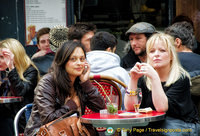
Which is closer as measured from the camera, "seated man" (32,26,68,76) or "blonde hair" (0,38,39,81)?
"blonde hair" (0,38,39,81)

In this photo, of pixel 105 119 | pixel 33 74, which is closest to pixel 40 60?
pixel 33 74

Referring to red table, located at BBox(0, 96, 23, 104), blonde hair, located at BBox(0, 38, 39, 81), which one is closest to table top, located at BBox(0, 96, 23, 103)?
red table, located at BBox(0, 96, 23, 104)

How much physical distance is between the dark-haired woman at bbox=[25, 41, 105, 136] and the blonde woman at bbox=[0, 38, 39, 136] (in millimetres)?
1309

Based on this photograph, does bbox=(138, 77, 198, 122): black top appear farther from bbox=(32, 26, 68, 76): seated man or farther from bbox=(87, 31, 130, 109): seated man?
bbox=(32, 26, 68, 76): seated man

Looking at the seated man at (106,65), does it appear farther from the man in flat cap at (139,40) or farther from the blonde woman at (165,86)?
the man in flat cap at (139,40)

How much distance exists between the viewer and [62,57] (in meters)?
3.81

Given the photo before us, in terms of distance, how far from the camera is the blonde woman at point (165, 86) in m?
3.42

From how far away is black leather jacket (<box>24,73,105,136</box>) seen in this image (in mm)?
3557

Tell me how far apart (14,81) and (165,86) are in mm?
2249

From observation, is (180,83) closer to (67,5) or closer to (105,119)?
(105,119)

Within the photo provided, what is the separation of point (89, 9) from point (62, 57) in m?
3.34

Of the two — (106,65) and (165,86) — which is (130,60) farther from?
(165,86)

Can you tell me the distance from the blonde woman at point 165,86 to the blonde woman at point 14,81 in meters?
1.94

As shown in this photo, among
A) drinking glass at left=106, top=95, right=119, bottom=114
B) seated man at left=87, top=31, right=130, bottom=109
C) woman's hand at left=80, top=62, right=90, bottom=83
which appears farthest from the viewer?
seated man at left=87, top=31, right=130, bottom=109
